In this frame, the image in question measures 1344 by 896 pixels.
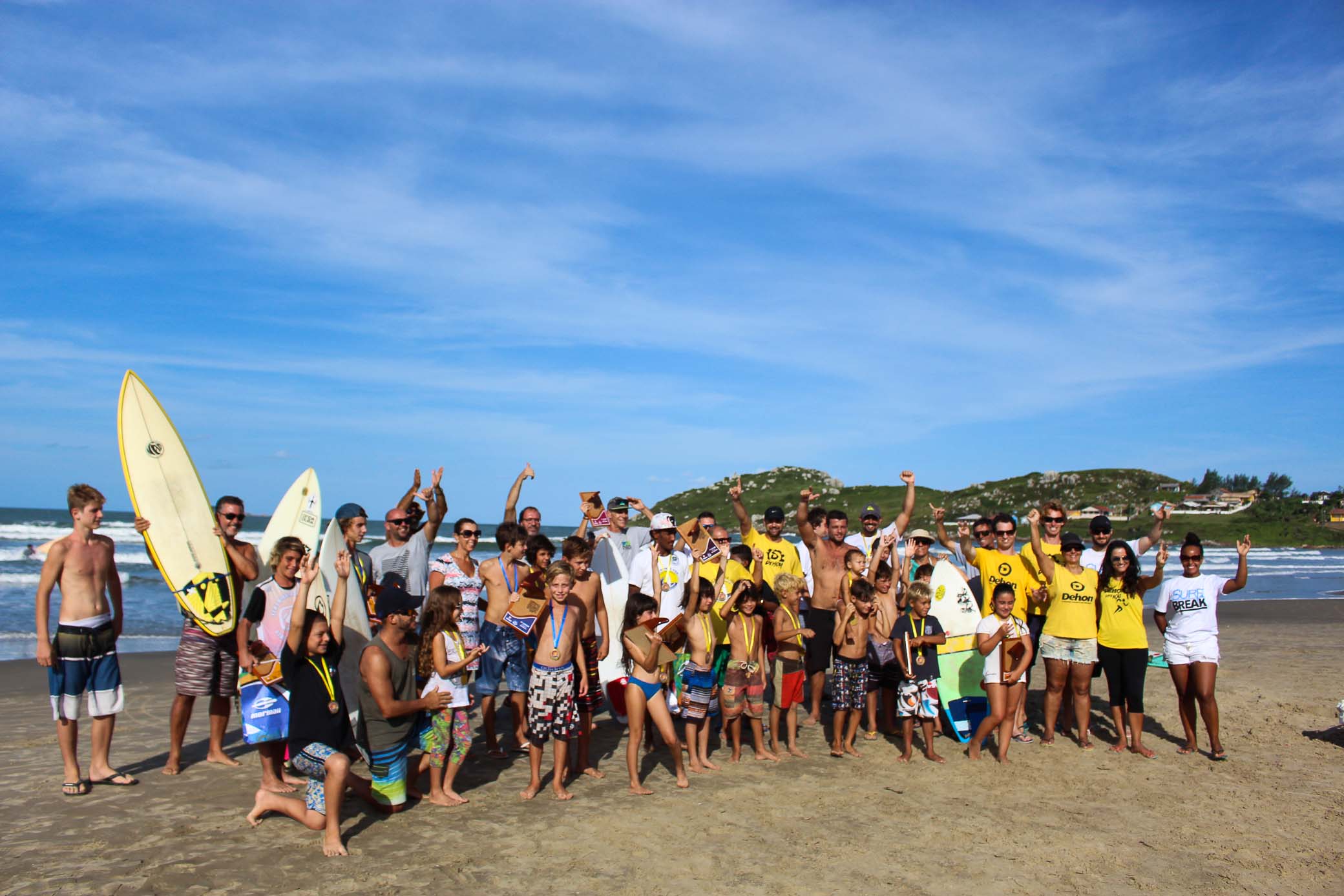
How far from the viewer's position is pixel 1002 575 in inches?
325

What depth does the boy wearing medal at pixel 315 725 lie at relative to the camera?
5.16 m

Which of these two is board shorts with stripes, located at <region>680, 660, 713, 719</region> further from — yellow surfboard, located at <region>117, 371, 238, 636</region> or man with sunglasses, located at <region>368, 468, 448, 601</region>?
yellow surfboard, located at <region>117, 371, 238, 636</region>

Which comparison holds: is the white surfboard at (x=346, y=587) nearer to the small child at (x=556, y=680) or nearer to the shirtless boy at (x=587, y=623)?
the small child at (x=556, y=680)

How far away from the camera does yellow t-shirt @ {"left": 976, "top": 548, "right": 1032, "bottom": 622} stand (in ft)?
26.9

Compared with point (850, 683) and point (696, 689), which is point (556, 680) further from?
point (850, 683)

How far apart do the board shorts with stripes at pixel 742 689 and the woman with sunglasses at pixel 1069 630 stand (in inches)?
112

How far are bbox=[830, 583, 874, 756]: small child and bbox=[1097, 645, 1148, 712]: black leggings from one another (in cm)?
224

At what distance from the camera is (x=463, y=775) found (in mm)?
6809

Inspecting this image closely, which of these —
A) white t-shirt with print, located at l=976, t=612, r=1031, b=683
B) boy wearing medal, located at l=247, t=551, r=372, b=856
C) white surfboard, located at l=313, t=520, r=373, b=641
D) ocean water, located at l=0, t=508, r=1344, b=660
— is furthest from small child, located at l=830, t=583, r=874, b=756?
ocean water, located at l=0, t=508, r=1344, b=660

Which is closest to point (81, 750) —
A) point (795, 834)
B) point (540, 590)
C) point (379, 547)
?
point (379, 547)

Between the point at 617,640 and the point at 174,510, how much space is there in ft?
12.8

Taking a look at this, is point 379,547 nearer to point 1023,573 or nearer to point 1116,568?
point 1023,573

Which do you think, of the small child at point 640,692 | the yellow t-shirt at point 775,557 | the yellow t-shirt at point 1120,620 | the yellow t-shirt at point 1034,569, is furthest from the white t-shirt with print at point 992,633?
the small child at point 640,692

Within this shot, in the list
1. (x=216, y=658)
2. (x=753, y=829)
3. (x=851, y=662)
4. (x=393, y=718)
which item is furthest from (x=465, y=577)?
(x=851, y=662)
